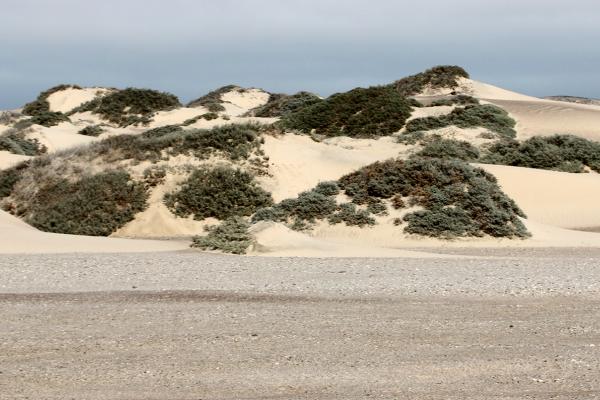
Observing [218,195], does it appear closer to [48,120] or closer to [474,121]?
[474,121]

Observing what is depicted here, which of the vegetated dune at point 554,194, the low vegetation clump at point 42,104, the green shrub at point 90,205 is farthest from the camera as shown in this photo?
the low vegetation clump at point 42,104

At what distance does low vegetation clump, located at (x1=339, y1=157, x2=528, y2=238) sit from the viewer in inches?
858

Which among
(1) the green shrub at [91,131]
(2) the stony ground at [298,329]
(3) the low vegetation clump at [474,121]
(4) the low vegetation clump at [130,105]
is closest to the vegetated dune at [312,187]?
(3) the low vegetation clump at [474,121]

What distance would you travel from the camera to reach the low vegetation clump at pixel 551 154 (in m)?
35.8

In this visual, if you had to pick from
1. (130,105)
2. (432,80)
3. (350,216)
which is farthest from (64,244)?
(432,80)

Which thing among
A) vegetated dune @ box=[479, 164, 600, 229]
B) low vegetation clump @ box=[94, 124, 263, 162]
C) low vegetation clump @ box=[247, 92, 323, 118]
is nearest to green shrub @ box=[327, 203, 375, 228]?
low vegetation clump @ box=[94, 124, 263, 162]

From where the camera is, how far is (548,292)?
42.4 ft

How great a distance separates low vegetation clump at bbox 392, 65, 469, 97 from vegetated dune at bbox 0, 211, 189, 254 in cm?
4689

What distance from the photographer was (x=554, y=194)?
29453 millimetres

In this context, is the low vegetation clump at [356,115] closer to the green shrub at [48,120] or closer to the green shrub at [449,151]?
the green shrub at [449,151]

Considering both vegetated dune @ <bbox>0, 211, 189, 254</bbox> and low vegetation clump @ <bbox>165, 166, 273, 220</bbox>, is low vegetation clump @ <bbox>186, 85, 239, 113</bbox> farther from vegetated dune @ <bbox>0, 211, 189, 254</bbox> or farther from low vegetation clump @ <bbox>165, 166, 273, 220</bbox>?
vegetated dune @ <bbox>0, 211, 189, 254</bbox>

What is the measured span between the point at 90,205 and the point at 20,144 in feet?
54.7

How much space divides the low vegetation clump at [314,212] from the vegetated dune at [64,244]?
3570 mm

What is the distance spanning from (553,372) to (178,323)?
4.34 metres
